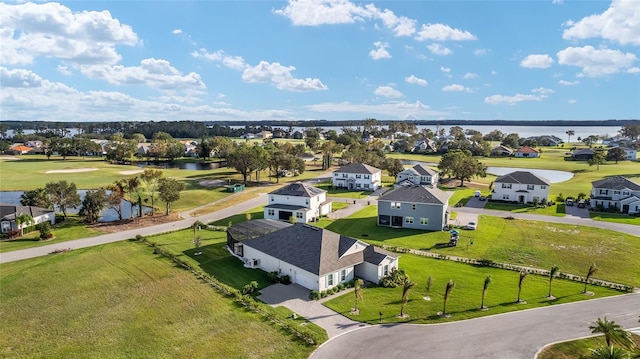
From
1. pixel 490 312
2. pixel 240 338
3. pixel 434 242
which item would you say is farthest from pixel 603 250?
pixel 240 338

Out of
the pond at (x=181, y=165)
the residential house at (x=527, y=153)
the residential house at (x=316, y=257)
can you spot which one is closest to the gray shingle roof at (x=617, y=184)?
the residential house at (x=316, y=257)

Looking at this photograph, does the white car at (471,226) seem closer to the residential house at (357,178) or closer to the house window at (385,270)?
the house window at (385,270)

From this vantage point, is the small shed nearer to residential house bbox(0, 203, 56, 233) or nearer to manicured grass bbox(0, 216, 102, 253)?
manicured grass bbox(0, 216, 102, 253)

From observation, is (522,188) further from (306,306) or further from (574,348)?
(306,306)

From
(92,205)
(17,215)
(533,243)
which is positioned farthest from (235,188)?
(533,243)

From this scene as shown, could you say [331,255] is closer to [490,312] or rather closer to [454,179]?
[490,312]

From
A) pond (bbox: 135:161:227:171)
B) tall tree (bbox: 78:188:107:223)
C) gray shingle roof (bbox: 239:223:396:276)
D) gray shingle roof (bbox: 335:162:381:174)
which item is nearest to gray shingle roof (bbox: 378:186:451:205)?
gray shingle roof (bbox: 239:223:396:276)
